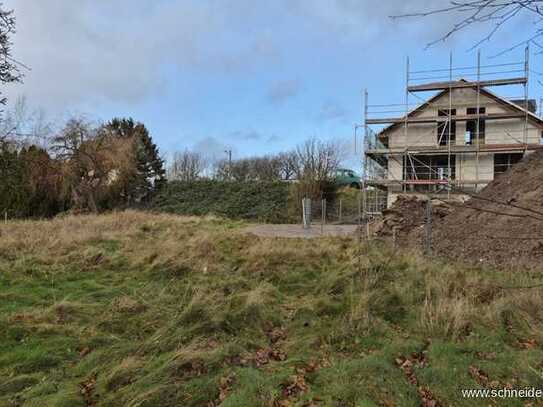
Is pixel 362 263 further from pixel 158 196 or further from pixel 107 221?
pixel 158 196

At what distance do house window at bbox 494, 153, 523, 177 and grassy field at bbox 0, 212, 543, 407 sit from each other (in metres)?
21.9

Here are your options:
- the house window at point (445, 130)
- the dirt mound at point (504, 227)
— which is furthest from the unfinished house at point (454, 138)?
the dirt mound at point (504, 227)

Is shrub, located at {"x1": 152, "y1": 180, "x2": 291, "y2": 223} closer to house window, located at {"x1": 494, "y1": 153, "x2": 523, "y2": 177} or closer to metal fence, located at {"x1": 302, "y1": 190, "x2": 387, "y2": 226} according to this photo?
metal fence, located at {"x1": 302, "y1": 190, "x2": 387, "y2": 226}

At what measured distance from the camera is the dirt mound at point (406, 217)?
1279cm

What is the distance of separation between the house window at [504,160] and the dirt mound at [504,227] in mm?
15724

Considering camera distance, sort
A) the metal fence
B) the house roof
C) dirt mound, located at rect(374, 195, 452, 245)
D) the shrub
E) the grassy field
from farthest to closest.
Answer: the shrub → the metal fence → the house roof → dirt mound, located at rect(374, 195, 452, 245) → the grassy field

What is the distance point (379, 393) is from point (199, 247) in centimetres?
721

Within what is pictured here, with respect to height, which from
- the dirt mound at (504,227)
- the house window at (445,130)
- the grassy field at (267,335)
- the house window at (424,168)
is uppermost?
the house window at (445,130)

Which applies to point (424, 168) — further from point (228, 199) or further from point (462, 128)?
point (228, 199)

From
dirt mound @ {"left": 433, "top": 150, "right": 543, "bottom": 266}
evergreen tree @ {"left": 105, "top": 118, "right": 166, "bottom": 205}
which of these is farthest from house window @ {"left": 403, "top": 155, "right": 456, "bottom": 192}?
evergreen tree @ {"left": 105, "top": 118, "right": 166, "bottom": 205}

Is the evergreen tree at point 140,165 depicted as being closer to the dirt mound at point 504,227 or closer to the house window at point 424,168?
the house window at point 424,168

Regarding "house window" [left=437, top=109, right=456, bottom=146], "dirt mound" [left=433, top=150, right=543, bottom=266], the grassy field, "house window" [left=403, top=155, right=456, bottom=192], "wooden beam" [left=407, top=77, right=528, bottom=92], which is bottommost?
the grassy field

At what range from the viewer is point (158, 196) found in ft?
110

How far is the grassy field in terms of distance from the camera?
351 centimetres
